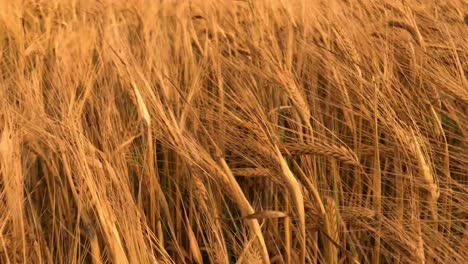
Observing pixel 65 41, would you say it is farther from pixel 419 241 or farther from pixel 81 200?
pixel 419 241

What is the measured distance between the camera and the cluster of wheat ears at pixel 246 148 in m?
0.81

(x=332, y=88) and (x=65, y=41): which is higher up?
(x=65, y=41)

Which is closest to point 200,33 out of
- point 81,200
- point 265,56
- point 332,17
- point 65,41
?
point 65,41

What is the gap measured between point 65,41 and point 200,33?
0.36 meters

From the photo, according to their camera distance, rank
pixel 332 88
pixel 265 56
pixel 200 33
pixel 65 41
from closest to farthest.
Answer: pixel 265 56, pixel 332 88, pixel 65 41, pixel 200 33

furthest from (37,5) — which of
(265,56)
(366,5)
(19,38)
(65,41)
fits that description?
(265,56)

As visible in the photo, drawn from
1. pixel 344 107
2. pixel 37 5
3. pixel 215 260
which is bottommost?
pixel 215 260

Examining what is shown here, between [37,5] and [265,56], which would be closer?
[265,56]

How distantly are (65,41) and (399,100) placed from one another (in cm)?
78

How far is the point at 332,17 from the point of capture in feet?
4.01

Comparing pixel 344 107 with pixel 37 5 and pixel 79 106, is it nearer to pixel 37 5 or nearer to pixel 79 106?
pixel 79 106

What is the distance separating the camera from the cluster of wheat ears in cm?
81

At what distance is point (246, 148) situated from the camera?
91 centimetres

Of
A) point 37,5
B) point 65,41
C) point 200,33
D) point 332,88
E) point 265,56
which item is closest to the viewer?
point 265,56
